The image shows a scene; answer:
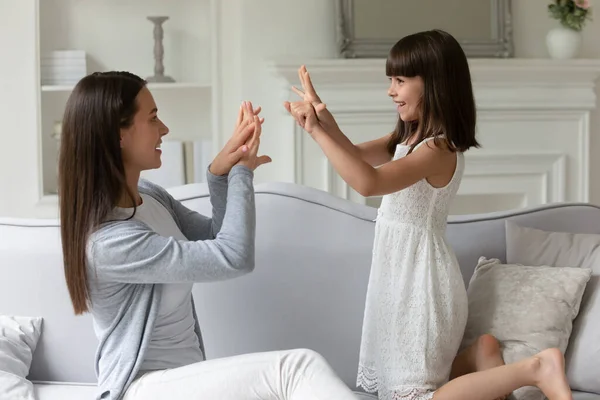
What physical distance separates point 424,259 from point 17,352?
3.27ft

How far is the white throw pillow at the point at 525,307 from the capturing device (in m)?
2.13

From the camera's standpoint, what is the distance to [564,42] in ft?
12.9

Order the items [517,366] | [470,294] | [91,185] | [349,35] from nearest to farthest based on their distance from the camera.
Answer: [91,185] < [517,366] < [470,294] < [349,35]

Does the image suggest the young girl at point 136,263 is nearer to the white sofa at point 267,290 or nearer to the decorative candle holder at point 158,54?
the white sofa at point 267,290

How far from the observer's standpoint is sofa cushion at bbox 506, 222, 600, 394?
7.03 feet

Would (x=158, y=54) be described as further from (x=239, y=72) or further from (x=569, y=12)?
(x=569, y=12)

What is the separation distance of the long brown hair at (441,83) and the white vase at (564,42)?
207cm

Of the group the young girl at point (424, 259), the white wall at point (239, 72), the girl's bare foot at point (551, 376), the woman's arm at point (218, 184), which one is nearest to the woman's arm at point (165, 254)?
the woman's arm at point (218, 184)

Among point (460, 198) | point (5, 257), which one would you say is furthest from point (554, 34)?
point (5, 257)

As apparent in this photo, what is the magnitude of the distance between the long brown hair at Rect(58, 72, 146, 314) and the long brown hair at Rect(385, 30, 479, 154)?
2.17 feet

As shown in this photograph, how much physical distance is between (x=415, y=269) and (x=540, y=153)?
216 centimetres

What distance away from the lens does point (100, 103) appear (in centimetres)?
179

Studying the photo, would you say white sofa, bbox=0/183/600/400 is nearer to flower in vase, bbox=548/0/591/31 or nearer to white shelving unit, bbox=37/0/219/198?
white shelving unit, bbox=37/0/219/198

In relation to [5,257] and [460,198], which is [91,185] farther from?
[460,198]
